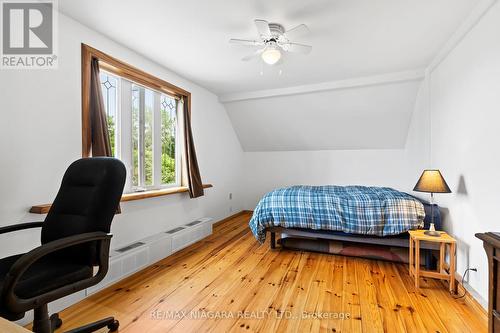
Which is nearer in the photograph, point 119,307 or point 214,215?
point 119,307

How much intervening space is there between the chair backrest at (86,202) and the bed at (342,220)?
1.92 metres

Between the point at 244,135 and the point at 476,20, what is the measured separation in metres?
3.79

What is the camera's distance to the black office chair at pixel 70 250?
3.49 ft

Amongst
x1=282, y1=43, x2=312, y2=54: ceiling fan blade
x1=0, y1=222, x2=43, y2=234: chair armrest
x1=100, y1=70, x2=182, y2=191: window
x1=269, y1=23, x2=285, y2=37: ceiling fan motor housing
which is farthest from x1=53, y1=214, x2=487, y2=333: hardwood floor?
x1=269, y1=23, x2=285, y2=37: ceiling fan motor housing

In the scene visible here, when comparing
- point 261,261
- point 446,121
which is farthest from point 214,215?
point 446,121

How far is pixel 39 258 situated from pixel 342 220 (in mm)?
2622

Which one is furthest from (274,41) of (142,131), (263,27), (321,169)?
(321,169)

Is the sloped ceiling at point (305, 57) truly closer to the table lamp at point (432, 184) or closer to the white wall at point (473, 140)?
the white wall at point (473, 140)

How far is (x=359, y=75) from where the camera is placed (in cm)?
344

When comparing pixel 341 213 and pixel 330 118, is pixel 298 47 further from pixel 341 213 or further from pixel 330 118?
pixel 330 118

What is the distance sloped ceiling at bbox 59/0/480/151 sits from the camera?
1952mm

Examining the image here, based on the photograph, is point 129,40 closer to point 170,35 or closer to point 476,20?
point 170,35

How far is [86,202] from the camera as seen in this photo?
A: 141 cm

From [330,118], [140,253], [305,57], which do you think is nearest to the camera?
[140,253]
